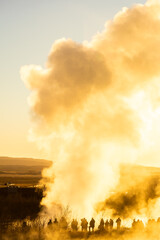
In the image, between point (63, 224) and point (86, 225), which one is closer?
point (63, 224)

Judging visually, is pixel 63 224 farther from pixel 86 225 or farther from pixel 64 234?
pixel 86 225

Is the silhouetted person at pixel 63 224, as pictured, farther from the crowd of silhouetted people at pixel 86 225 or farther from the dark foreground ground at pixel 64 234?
the dark foreground ground at pixel 64 234

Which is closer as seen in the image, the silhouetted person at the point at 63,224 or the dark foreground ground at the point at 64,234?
the dark foreground ground at the point at 64,234

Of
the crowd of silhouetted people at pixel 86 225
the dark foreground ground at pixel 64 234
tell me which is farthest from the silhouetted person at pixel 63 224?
the dark foreground ground at pixel 64 234

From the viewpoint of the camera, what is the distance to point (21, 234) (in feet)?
60.3

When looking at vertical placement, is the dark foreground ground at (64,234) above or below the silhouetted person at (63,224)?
below

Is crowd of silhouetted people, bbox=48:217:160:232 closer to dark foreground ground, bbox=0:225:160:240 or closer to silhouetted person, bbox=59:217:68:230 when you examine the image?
silhouetted person, bbox=59:217:68:230

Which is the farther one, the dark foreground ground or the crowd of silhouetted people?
the crowd of silhouetted people

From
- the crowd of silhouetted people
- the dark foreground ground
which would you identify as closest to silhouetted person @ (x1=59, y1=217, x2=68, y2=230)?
the crowd of silhouetted people

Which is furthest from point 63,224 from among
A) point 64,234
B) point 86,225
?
point 86,225

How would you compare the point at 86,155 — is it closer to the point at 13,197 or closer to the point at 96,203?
the point at 96,203

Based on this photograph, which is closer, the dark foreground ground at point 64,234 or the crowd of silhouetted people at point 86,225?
the dark foreground ground at point 64,234

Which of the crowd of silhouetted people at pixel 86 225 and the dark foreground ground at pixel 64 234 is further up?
the crowd of silhouetted people at pixel 86 225

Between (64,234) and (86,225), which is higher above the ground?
(86,225)
